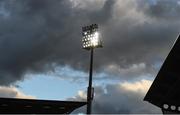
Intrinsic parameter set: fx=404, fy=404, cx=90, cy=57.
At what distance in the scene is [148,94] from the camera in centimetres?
1437

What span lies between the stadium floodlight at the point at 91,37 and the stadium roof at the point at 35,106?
570 centimetres

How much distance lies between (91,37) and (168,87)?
21129 mm

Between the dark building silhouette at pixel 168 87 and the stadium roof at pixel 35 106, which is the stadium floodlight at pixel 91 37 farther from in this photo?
the dark building silhouette at pixel 168 87

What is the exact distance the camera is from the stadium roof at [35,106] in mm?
35562

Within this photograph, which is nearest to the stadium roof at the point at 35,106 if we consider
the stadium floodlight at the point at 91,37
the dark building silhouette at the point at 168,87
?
the stadium floodlight at the point at 91,37

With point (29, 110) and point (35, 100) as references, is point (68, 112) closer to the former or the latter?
point (29, 110)

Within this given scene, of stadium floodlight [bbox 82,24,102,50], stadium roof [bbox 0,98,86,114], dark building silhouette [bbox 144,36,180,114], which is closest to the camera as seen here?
dark building silhouette [bbox 144,36,180,114]

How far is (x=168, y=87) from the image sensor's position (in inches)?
542

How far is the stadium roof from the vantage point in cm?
3556

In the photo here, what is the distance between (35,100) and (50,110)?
5.51 meters

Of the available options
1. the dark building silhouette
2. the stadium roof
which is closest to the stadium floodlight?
the stadium roof

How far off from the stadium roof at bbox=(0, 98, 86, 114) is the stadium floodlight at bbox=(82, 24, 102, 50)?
18.7ft

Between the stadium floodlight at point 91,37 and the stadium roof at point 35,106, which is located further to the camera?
the stadium roof at point 35,106

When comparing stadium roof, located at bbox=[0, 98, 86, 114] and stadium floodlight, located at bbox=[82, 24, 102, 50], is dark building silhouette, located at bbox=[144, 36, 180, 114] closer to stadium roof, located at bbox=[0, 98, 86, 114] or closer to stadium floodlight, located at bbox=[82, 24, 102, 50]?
stadium floodlight, located at bbox=[82, 24, 102, 50]
